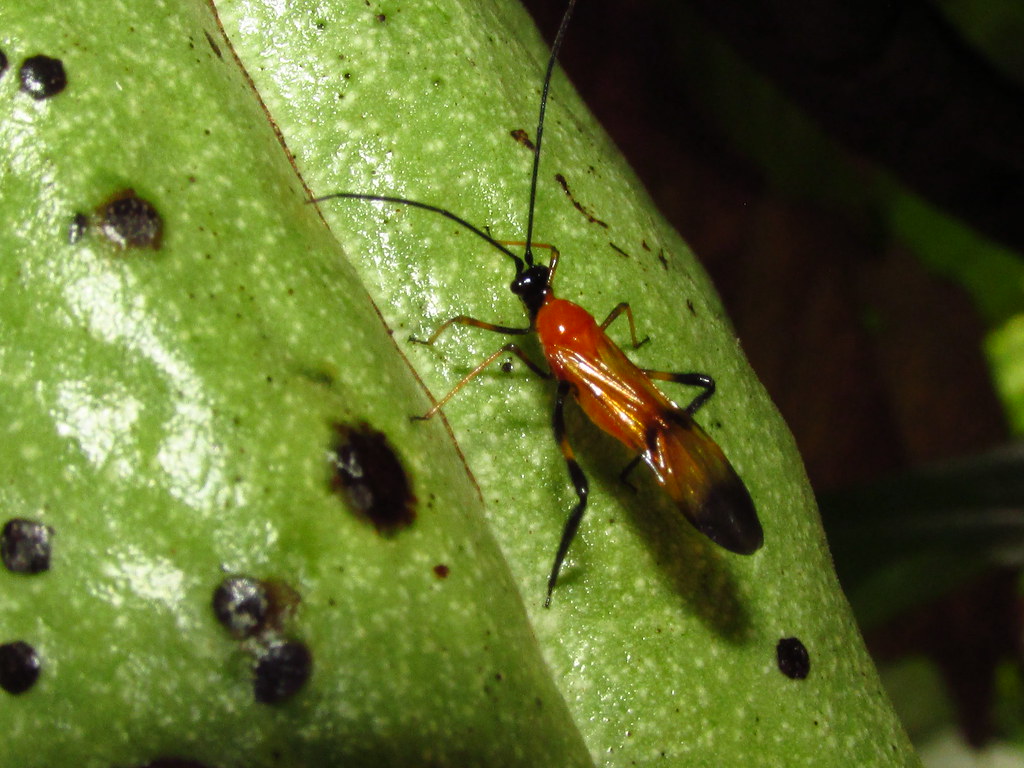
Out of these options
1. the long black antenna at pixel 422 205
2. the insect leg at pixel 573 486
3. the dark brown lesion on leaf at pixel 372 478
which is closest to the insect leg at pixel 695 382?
the insect leg at pixel 573 486

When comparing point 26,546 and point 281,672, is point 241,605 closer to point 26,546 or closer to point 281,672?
point 281,672

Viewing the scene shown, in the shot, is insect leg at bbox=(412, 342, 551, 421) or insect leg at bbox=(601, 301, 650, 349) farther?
insect leg at bbox=(601, 301, 650, 349)

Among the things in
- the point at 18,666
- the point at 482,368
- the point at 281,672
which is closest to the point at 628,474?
the point at 482,368

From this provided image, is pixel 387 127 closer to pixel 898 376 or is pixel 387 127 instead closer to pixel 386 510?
pixel 386 510

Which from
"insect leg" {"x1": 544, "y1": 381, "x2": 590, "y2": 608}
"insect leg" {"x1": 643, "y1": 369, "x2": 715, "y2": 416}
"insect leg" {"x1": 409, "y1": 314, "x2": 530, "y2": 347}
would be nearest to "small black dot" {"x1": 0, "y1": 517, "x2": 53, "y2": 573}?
"insect leg" {"x1": 409, "y1": 314, "x2": 530, "y2": 347}

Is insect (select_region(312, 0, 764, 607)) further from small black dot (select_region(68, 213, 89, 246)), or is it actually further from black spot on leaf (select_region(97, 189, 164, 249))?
small black dot (select_region(68, 213, 89, 246))

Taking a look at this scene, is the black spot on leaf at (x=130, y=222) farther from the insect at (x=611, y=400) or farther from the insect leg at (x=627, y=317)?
the insect leg at (x=627, y=317)

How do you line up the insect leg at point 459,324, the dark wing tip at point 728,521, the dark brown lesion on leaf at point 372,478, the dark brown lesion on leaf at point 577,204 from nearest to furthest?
1. the dark brown lesion on leaf at point 372,478
2. the dark wing tip at point 728,521
3. the insect leg at point 459,324
4. the dark brown lesion on leaf at point 577,204
